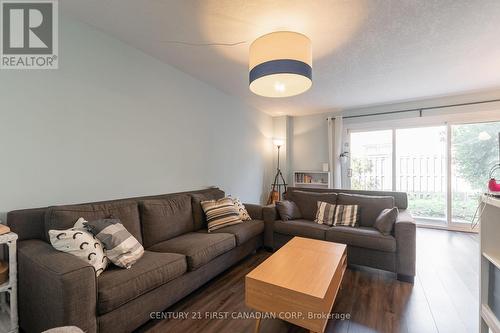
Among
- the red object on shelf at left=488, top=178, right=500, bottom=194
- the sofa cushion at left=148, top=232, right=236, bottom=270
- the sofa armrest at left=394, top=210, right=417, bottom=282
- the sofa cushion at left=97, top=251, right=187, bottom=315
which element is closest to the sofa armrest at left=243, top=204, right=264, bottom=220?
the sofa cushion at left=148, top=232, right=236, bottom=270

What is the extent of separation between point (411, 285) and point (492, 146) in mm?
3324

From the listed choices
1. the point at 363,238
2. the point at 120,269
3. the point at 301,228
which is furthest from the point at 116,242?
the point at 363,238

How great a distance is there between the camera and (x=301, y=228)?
2785mm

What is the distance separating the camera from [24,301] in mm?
1449

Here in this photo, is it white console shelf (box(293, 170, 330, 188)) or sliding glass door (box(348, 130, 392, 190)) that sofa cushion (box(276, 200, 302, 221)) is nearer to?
white console shelf (box(293, 170, 330, 188))

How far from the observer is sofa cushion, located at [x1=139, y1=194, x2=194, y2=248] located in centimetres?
219

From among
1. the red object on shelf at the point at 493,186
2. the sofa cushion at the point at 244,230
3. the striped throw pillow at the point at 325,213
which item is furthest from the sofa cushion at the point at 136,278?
the red object on shelf at the point at 493,186

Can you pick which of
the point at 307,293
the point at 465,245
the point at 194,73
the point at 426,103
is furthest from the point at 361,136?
the point at 307,293

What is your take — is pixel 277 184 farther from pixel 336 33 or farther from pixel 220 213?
pixel 336 33

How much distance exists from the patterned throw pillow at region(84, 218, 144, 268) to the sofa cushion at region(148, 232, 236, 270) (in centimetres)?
35

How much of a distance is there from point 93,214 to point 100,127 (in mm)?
856

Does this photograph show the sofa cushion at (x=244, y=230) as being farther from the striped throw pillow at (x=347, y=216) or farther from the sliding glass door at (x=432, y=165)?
the sliding glass door at (x=432, y=165)

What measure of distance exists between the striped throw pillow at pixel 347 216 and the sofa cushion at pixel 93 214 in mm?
2301

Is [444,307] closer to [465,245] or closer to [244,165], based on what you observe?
[465,245]
